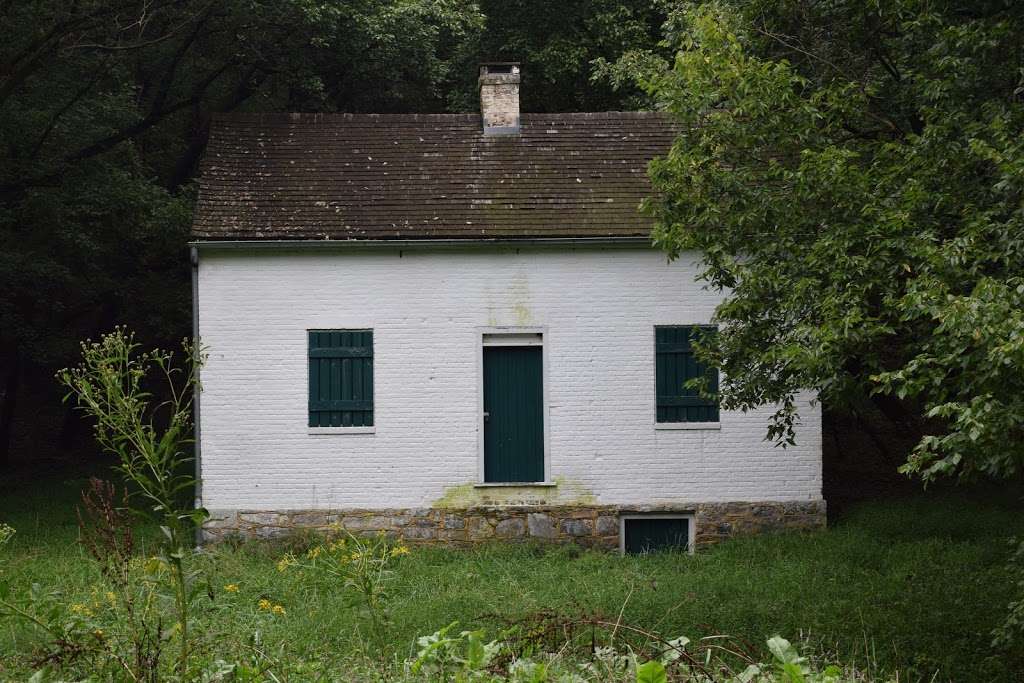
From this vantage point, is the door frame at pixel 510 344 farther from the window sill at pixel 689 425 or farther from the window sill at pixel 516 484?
the window sill at pixel 689 425

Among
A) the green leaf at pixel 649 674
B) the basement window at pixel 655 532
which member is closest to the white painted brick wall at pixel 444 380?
the basement window at pixel 655 532

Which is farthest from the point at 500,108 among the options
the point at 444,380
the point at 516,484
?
the point at 516,484

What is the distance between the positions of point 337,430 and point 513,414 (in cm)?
254

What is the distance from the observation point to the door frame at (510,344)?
16.2m

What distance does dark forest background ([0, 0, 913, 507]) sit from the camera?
60.4 feet

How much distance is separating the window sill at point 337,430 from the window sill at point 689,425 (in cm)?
412

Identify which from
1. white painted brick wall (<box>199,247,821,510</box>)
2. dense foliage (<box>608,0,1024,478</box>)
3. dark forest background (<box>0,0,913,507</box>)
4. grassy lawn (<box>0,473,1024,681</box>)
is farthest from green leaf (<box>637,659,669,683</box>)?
dark forest background (<box>0,0,913,507</box>)

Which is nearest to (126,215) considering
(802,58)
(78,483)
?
(78,483)

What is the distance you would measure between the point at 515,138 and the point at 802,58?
20.0 ft

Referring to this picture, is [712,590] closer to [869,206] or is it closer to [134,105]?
[869,206]

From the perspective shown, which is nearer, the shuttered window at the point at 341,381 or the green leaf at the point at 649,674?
the green leaf at the point at 649,674

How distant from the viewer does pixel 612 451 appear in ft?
53.6

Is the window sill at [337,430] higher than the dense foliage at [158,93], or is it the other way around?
the dense foliage at [158,93]

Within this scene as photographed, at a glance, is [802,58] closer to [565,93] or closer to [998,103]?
[998,103]
